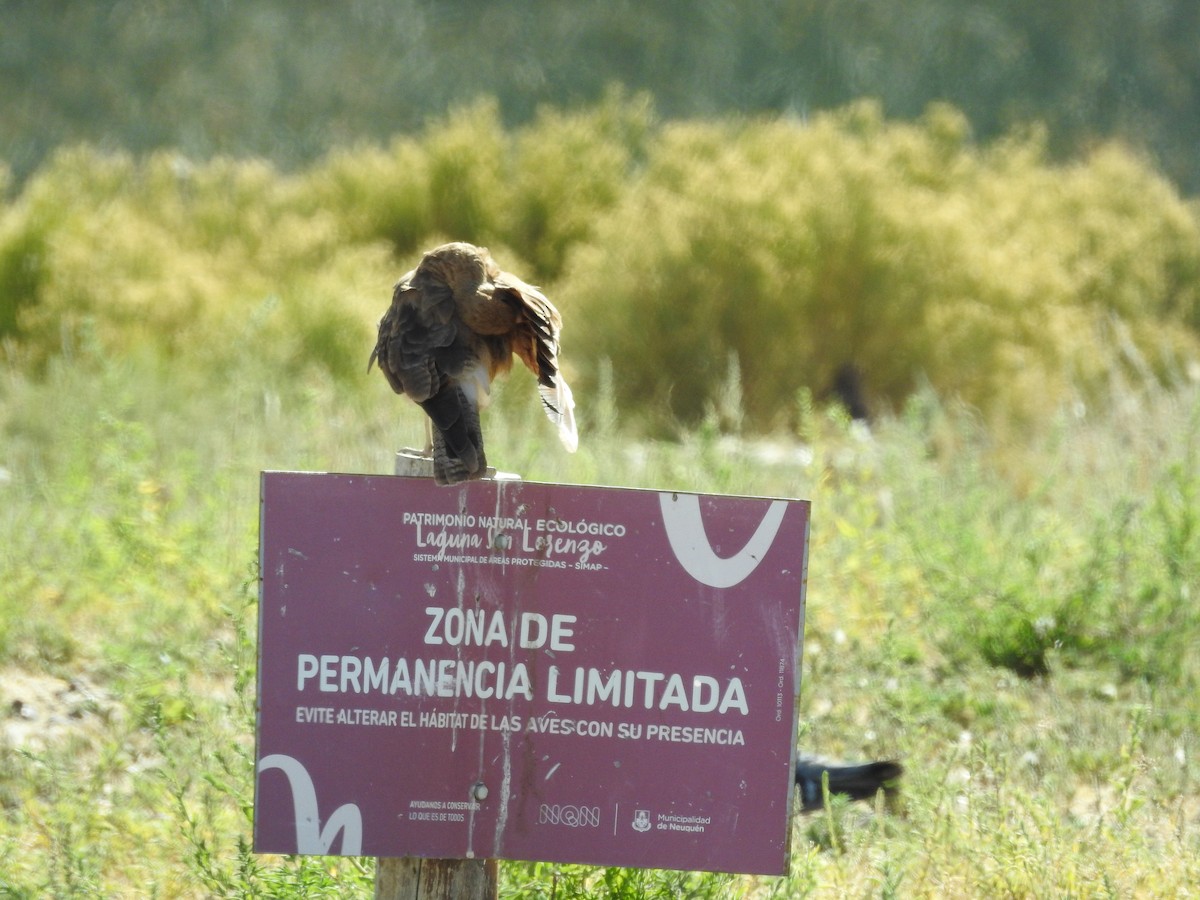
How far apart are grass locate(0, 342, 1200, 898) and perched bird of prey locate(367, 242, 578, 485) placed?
61 cm

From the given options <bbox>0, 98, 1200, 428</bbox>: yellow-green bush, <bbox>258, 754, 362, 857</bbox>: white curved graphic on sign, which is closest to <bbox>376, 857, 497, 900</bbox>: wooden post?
<bbox>258, 754, 362, 857</bbox>: white curved graphic on sign

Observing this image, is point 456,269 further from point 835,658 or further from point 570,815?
point 835,658

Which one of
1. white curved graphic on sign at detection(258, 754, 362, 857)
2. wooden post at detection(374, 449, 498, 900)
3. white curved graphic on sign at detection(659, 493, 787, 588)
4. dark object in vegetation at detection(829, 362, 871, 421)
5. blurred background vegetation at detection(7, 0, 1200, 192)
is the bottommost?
wooden post at detection(374, 449, 498, 900)

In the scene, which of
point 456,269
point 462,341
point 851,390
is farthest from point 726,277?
point 462,341

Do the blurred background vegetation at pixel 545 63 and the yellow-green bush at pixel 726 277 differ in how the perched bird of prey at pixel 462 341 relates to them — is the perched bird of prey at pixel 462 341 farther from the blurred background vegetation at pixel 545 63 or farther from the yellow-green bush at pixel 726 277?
the blurred background vegetation at pixel 545 63

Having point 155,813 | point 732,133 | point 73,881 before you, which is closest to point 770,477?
point 155,813

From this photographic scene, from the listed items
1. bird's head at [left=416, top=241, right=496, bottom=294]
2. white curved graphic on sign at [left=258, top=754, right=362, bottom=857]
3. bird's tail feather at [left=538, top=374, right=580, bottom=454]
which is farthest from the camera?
bird's head at [left=416, top=241, right=496, bottom=294]

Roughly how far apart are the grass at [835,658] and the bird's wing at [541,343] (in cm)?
74

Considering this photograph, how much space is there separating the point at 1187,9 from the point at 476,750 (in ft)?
79.1

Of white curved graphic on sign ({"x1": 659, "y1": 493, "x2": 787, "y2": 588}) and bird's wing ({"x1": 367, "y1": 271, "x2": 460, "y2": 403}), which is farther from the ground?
bird's wing ({"x1": 367, "y1": 271, "x2": 460, "y2": 403})

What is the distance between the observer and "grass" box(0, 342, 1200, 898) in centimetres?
273

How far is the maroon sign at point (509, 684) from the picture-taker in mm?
2158

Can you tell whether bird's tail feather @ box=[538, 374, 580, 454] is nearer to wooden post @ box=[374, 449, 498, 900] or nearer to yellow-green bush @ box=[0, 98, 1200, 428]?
wooden post @ box=[374, 449, 498, 900]

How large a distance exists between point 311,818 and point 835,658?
2.32 meters
